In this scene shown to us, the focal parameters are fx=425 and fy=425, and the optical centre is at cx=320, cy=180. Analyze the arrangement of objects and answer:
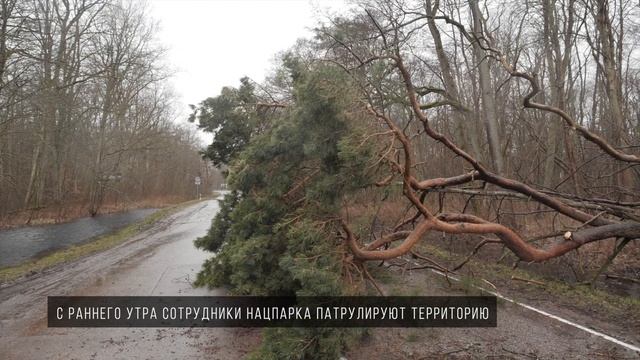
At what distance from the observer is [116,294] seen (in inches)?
320

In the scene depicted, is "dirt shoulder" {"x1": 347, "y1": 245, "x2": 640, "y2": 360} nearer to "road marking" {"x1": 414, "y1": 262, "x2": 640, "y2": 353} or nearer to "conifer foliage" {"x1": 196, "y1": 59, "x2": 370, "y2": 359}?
"road marking" {"x1": 414, "y1": 262, "x2": 640, "y2": 353}

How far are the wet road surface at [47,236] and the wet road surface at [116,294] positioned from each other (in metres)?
2.60

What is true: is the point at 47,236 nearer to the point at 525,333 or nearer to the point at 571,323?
the point at 525,333

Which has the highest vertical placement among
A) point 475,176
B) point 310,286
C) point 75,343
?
point 475,176

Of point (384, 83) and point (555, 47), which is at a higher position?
point (555, 47)

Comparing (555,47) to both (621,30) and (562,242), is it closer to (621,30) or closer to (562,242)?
(621,30)

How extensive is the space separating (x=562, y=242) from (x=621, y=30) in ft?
50.3

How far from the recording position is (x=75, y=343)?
19.1 feet

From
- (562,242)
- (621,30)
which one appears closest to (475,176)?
(562,242)

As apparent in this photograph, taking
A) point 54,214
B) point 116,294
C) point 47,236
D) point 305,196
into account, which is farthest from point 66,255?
point 54,214

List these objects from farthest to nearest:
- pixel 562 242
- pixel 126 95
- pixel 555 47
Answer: pixel 126 95 < pixel 555 47 < pixel 562 242

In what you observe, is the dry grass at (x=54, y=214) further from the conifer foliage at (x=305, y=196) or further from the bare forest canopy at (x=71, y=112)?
the conifer foliage at (x=305, y=196)

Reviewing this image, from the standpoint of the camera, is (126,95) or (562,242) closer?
(562,242)

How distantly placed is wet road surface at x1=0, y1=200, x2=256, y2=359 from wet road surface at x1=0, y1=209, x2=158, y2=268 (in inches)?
103
